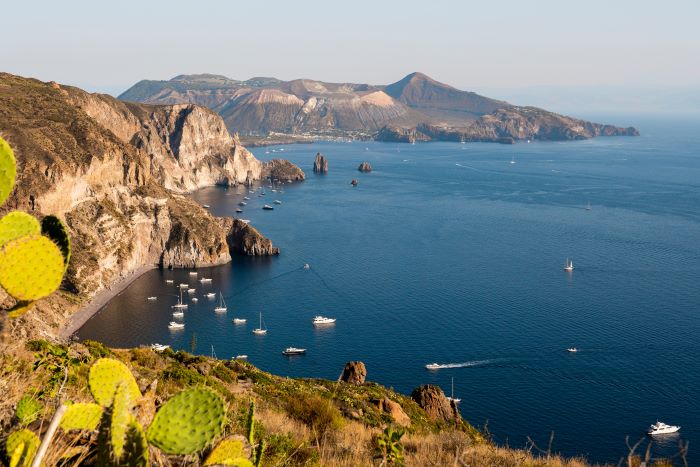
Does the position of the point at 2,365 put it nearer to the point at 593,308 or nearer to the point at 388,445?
the point at 388,445

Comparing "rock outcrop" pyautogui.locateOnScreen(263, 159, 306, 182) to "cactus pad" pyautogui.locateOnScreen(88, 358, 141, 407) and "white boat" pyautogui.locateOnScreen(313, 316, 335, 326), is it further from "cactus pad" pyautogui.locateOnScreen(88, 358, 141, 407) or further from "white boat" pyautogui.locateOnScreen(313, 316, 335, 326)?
"cactus pad" pyautogui.locateOnScreen(88, 358, 141, 407)

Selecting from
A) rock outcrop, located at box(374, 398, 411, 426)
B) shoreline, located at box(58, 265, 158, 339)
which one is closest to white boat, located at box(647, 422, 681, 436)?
rock outcrop, located at box(374, 398, 411, 426)

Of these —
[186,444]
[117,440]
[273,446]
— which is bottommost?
[273,446]

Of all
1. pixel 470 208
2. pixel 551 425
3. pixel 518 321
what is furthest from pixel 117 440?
pixel 470 208

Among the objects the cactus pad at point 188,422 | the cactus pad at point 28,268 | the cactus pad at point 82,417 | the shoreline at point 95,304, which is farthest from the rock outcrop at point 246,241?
the cactus pad at point 28,268

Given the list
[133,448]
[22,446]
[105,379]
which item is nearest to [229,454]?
[105,379]

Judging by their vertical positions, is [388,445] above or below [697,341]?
above

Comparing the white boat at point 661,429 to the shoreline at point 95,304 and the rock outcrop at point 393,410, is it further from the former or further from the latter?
the shoreline at point 95,304

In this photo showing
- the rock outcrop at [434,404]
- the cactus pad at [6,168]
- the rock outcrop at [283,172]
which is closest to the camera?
the cactus pad at [6,168]
